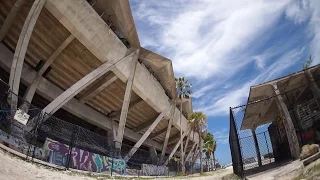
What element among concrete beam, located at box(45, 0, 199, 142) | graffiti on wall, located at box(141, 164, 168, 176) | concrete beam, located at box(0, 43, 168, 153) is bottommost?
graffiti on wall, located at box(141, 164, 168, 176)

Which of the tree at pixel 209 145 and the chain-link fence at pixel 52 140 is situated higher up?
the tree at pixel 209 145

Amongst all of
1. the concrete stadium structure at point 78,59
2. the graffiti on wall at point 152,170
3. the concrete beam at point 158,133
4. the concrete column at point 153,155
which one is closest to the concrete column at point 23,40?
the concrete stadium structure at point 78,59

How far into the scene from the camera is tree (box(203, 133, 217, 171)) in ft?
197

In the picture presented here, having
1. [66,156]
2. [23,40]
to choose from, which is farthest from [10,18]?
[66,156]

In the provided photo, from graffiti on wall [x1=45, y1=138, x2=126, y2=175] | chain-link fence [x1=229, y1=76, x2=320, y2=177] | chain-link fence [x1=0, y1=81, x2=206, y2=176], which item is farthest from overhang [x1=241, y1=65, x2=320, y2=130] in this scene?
graffiti on wall [x1=45, y1=138, x2=126, y2=175]

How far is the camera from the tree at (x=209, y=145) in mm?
60088

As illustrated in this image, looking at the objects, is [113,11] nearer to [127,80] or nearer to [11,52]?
[127,80]

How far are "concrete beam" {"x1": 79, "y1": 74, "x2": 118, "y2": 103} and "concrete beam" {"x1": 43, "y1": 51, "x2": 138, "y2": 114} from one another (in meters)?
2.41

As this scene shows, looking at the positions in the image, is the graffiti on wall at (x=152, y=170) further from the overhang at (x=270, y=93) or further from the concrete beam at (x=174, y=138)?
the concrete beam at (x=174, y=138)

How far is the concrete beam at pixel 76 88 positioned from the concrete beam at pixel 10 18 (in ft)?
20.0

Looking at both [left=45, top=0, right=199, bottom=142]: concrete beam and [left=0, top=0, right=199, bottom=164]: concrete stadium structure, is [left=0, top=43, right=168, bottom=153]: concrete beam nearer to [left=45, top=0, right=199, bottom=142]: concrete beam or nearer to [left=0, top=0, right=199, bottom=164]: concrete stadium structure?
[left=0, top=0, right=199, bottom=164]: concrete stadium structure

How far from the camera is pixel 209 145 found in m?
61.4

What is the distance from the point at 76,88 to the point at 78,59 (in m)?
3.19

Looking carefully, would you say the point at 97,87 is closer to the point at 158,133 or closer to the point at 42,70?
the point at 42,70
